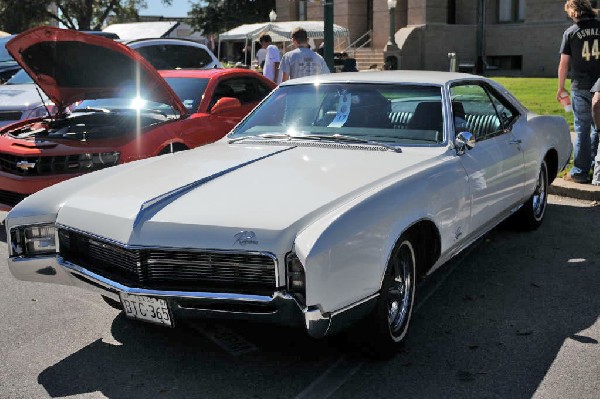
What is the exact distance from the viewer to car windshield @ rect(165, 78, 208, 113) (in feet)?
26.3

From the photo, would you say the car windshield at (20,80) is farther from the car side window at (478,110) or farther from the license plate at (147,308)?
the license plate at (147,308)

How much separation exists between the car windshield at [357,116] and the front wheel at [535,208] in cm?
181

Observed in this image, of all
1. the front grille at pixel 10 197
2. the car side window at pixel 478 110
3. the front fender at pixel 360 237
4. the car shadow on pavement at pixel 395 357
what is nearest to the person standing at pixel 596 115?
the car side window at pixel 478 110

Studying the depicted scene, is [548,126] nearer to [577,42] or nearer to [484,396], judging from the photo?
[577,42]

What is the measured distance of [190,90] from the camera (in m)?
8.22

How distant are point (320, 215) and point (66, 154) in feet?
11.9

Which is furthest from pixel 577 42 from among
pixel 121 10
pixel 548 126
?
pixel 121 10

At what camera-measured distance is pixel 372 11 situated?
38.6m

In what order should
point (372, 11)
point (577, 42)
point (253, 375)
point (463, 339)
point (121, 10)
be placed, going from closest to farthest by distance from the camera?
1. point (253, 375)
2. point (463, 339)
3. point (577, 42)
4. point (372, 11)
5. point (121, 10)

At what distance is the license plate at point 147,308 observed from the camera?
352cm

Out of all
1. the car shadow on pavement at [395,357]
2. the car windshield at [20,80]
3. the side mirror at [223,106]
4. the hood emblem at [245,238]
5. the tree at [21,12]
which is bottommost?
the car shadow on pavement at [395,357]

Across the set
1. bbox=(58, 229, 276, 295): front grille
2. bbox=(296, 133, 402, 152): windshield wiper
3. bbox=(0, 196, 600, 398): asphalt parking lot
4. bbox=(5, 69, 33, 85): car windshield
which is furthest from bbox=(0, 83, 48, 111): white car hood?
bbox=(58, 229, 276, 295): front grille

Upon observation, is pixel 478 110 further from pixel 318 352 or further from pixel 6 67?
pixel 6 67

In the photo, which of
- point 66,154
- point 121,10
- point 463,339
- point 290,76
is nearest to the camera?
point 463,339
